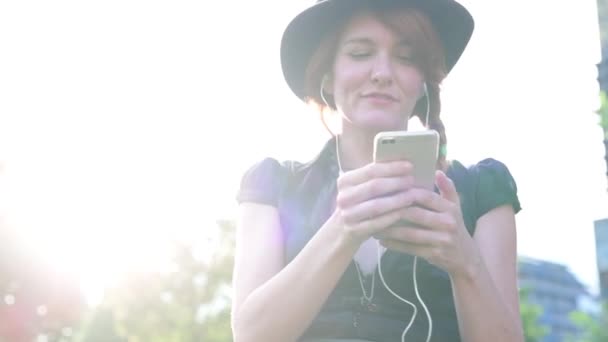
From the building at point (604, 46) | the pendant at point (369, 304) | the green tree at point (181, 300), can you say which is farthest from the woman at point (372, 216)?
the green tree at point (181, 300)

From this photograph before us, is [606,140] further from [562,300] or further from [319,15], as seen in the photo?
[562,300]

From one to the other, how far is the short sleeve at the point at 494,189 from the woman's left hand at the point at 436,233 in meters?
0.50

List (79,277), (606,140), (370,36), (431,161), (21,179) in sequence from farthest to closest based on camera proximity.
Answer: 1. (79,277)
2. (21,179)
3. (606,140)
4. (370,36)
5. (431,161)

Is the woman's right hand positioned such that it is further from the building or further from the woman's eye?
the building

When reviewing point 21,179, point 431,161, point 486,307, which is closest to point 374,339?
point 486,307

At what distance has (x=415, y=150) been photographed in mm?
2809

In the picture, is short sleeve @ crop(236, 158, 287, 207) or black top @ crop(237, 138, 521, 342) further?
short sleeve @ crop(236, 158, 287, 207)

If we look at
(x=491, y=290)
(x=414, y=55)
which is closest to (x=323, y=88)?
(x=414, y=55)

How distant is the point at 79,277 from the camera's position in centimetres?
3772

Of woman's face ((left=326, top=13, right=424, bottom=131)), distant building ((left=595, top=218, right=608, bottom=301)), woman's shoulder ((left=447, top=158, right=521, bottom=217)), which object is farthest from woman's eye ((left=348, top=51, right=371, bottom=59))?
distant building ((left=595, top=218, right=608, bottom=301))

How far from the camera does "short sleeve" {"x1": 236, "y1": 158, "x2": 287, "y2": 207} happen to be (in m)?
3.46

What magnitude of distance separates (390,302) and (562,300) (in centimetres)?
A: 12606

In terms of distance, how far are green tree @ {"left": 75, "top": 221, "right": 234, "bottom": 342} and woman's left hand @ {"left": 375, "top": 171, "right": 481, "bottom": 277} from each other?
35.9 meters

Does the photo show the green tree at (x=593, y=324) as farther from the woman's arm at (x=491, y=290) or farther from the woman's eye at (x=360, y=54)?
the woman's eye at (x=360, y=54)
